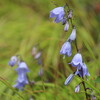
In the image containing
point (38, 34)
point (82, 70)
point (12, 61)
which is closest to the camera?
point (82, 70)

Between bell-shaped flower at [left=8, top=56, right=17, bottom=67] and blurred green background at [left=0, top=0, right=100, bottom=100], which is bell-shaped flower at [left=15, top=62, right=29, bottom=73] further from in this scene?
blurred green background at [left=0, top=0, right=100, bottom=100]

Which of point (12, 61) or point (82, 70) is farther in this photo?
point (12, 61)

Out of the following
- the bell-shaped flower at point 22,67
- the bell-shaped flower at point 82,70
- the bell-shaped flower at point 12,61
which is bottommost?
the bell-shaped flower at point 82,70

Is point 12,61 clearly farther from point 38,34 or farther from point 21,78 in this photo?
point 38,34

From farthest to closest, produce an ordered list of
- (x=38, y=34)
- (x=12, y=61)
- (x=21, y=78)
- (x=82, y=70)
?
(x=38, y=34), (x=21, y=78), (x=12, y=61), (x=82, y=70)

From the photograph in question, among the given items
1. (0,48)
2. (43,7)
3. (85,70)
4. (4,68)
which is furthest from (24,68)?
(43,7)

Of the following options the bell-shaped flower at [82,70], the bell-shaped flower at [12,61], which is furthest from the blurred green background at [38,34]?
the bell-shaped flower at [82,70]

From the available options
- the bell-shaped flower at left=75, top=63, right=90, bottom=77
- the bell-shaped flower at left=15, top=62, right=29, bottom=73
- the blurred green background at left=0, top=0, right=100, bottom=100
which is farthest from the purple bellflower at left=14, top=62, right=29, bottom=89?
the bell-shaped flower at left=75, top=63, right=90, bottom=77

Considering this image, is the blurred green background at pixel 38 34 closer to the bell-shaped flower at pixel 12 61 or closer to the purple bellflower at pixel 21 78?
the purple bellflower at pixel 21 78

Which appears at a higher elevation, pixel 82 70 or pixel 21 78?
pixel 21 78

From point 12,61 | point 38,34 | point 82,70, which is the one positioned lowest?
point 82,70

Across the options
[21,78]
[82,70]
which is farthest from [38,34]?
[82,70]

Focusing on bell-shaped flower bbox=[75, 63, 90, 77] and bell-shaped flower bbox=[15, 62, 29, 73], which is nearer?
bell-shaped flower bbox=[75, 63, 90, 77]
